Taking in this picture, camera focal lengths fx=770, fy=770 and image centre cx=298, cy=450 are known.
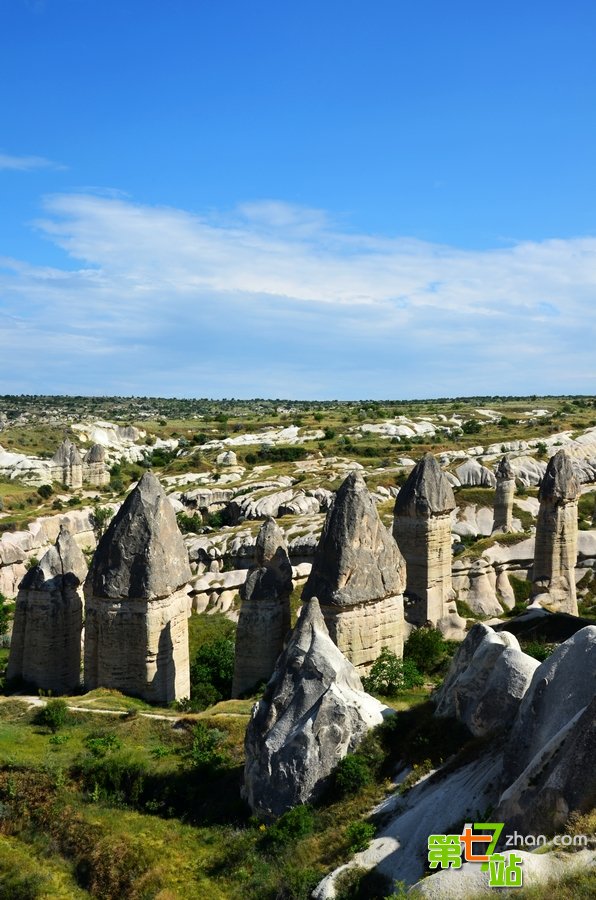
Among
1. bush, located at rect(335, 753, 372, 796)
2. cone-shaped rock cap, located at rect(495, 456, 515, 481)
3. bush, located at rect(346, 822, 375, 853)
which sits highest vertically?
cone-shaped rock cap, located at rect(495, 456, 515, 481)

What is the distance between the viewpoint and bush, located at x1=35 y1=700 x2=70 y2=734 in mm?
18297

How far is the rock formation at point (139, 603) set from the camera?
20.0m

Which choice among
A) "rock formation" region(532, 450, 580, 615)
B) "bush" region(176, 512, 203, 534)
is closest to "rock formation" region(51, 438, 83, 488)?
"bush" region(176, 512, 203, 534)

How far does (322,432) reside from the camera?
A: 295 feet

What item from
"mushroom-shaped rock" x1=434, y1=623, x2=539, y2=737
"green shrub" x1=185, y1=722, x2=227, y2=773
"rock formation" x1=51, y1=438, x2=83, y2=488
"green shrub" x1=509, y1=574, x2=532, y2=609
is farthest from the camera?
"rock formation" x1=51, y1=438, x2=83, y2=488

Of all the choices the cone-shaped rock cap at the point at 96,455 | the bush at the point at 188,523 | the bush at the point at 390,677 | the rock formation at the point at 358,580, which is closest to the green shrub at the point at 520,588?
the rock formation at the point at 358,580

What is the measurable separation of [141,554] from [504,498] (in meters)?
25.5

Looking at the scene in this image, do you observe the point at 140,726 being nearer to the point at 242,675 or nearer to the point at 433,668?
the point at 242,675

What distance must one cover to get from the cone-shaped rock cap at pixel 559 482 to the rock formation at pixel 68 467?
5389 cm

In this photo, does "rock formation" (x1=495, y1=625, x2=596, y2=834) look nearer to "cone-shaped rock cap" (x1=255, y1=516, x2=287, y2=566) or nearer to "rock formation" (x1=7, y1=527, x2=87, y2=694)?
"cone-shaped rock cap" (x1=255, y1=516, x2=287, y2=566)

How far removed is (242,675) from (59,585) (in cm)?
592

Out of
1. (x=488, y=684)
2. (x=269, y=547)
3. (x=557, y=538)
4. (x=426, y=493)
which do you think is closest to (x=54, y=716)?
(x=269, y=547)

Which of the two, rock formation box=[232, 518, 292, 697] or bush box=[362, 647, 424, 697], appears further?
rock formation box=[232, 518, 292, 697]

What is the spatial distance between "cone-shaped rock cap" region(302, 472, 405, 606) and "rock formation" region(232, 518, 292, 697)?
1143 mm
